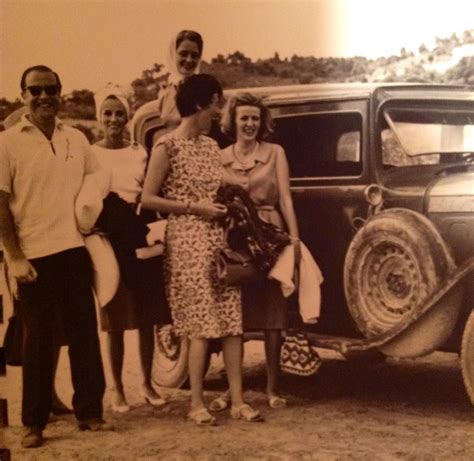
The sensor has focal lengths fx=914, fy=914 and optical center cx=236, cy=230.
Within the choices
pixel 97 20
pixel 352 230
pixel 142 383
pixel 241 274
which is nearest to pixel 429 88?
pixel 352 230

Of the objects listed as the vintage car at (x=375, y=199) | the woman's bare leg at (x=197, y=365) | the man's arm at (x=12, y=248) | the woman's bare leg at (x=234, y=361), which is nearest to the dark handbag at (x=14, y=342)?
the man's arm at (x=12, y=248)

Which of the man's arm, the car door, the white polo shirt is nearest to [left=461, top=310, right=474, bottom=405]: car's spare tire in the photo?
the car door

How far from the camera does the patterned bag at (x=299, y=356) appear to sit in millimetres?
3934

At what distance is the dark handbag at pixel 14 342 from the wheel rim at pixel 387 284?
1426mm

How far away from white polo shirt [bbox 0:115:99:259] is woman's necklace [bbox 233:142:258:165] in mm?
600

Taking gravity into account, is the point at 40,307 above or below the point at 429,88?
below

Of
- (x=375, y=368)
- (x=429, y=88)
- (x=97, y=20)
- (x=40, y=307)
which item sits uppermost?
(x=97, y=20)

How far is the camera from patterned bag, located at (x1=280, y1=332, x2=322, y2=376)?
3.93 m

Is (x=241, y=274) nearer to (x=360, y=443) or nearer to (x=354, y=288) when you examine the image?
(x=354, y=288)

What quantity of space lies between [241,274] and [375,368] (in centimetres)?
76

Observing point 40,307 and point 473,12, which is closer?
point 40,307

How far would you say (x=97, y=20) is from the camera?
3896 mm

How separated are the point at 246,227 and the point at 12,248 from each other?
96cm

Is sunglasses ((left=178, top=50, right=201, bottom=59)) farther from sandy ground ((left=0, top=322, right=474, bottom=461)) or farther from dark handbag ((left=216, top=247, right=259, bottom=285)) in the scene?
sandy ground ((left=0, top=322, right=474, bottom=461))
